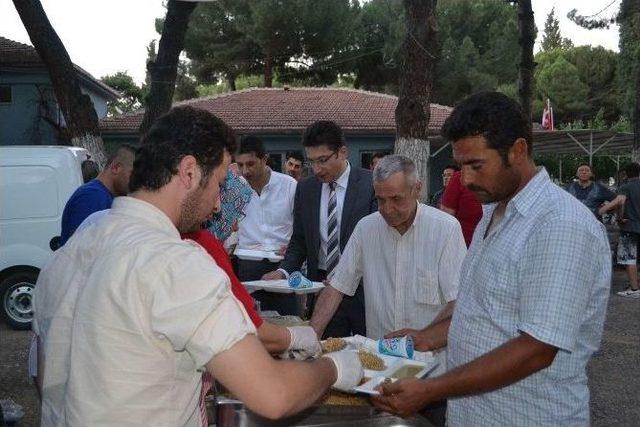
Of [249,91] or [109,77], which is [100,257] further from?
[109,77]

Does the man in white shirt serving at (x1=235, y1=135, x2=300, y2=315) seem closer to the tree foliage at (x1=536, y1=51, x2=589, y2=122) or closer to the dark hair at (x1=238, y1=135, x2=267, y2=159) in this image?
the dark hair at (x1=238, y1=135, x2=267, y2=159)

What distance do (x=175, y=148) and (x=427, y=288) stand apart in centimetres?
180

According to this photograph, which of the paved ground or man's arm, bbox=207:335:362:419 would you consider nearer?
man's arm, bbox=207:335:362:419

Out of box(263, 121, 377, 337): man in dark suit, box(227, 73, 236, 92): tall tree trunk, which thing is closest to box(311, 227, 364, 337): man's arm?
box(263, 121, 377, 337): man in dark suit

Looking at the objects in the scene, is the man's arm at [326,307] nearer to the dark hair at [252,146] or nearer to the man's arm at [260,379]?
the man's arm at [260,379]

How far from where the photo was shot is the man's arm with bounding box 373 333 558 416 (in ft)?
6.13

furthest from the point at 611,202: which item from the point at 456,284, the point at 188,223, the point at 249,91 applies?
the point at 249,91

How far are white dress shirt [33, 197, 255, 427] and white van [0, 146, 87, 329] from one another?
7.34m

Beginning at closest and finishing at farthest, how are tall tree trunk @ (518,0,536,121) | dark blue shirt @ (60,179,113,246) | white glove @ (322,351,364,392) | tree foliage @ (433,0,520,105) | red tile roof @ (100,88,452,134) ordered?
white glove @ (322,351,364,392)
dark blue shirt @ (60,179,113,246)
tall tree trunk @ (518,0,536,121)
red tile roof @ (100,88,452,134)
tree foliage @ (433,0,520,105)

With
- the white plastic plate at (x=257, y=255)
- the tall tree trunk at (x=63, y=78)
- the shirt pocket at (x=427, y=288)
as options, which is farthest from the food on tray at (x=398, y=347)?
the tall tree trunk at (x=63, y=78)

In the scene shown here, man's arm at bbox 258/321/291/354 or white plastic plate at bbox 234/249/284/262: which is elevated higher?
man's arm at bbox 258/321/291/354

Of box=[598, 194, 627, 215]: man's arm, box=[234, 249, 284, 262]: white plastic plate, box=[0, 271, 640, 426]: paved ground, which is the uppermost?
box=[234, 249, 284, 262]: white plastic plate

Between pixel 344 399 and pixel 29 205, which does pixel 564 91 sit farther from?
pixel 344 399

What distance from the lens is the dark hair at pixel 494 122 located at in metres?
2.02
